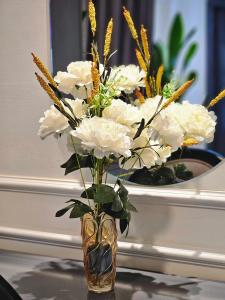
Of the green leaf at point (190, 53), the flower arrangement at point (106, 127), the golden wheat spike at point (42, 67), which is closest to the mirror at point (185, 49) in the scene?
the green leaf at point (190, 53)

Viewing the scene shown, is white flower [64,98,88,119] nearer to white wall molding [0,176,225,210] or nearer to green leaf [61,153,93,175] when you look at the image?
green leaf [61,153,93,175]

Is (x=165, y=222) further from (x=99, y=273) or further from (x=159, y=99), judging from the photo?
A: (x=159, y=99)

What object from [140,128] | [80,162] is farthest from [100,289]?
[140,128]

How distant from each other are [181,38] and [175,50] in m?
0.03

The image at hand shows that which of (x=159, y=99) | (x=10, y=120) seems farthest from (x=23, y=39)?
(x=159, y=99)

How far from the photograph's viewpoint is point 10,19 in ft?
4.84

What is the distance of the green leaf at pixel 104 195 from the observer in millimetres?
1066

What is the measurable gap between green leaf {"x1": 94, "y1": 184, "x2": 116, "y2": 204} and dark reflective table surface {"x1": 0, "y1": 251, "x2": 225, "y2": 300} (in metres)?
0.25

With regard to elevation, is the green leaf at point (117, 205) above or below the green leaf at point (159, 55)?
below

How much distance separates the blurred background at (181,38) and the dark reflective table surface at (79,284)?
347 mm

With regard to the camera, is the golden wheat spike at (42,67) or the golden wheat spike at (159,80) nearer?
the golden wheat spike at (42,67)

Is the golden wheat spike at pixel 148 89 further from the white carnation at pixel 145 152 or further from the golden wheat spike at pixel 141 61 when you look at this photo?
the white carnation at pixel 145 152

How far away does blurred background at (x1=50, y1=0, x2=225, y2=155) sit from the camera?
1259 millimetres

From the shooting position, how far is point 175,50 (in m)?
1.30
